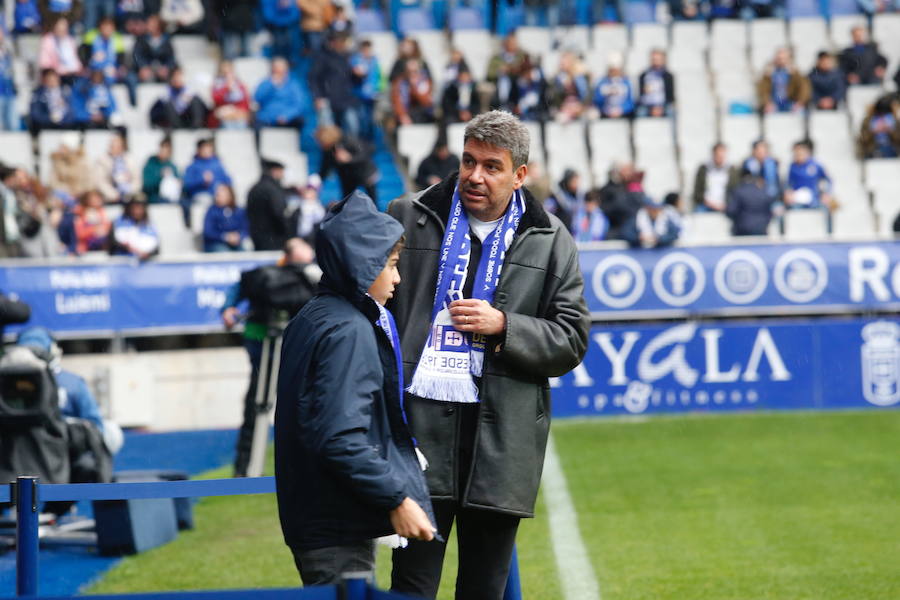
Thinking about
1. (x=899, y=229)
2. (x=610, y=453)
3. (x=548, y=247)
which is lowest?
(x=610, y=453)

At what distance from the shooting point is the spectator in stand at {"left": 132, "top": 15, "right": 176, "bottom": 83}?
77.4 ft

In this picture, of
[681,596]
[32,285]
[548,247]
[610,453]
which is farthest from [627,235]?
Answer: [548,247]

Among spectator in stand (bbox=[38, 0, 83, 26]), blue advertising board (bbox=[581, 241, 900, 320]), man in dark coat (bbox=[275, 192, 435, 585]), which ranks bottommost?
blue advertising board (bbox=[581, 241, 900, 320])

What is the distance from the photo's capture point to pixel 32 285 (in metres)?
17.8

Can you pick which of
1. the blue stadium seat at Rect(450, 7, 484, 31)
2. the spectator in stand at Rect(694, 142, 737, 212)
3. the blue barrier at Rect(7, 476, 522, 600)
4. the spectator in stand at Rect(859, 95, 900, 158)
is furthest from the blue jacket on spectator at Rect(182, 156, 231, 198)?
the blue barrier at Rect(7, 476, 522, 600)

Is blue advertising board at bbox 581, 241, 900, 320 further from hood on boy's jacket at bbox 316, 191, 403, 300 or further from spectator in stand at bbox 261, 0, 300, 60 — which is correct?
hood on boy's jacket at bbox 316, 191, 403, 300

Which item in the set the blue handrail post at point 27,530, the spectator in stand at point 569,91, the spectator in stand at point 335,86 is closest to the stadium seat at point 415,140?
the spectator in stand at point 335,86

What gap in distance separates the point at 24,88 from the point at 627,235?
34.5ft

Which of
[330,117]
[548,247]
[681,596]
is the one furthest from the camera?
[330,117]

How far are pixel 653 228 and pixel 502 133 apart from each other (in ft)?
46.1

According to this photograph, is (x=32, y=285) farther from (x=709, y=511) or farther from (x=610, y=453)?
(x=709, y=511)

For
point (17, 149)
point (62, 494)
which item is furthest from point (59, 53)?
point (62, 494)

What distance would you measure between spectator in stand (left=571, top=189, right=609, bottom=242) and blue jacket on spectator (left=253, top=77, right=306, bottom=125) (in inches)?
197

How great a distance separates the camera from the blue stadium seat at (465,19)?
86.1 ft
